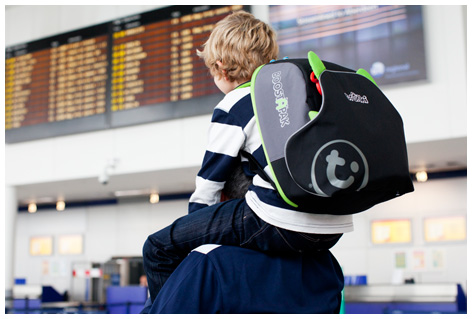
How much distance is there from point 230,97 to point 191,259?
382mm

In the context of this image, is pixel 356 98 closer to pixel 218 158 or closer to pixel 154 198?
pixel 218 158

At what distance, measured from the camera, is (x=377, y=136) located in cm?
104

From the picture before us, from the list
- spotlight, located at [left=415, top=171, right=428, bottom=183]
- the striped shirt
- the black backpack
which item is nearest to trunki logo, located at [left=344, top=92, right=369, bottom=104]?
the black backpack

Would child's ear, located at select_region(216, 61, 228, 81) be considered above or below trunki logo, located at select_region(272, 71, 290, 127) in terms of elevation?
above

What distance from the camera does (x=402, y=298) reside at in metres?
6.60

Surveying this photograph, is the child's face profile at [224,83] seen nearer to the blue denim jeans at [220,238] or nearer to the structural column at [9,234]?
the blue denim jeans at [220,238]

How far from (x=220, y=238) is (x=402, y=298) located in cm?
610

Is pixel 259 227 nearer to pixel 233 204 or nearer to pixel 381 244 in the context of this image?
pixel 233 204

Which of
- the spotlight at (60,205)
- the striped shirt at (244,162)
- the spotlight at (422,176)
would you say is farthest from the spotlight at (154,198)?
the striped shirt at (244,162)

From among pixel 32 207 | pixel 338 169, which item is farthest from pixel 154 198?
pixel 338 169

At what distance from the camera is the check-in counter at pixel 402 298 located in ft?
20.6

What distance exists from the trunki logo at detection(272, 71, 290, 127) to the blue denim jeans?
0.68 feet

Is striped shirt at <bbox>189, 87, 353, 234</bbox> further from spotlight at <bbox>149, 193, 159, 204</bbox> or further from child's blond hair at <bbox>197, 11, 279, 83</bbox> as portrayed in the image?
spotlight at <bbox>149, 193, 159, 204</bbox>

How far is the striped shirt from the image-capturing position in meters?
1.06
